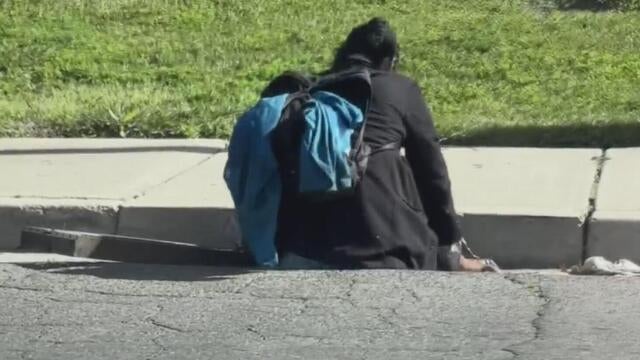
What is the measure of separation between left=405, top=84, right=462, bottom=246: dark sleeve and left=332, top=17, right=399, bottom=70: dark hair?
0.70 ft

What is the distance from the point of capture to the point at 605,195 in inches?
309

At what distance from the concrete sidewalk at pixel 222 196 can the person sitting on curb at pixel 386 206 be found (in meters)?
0.51

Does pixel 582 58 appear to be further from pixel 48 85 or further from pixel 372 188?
pixel 372 188

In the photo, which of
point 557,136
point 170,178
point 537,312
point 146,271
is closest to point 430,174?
point 537,312

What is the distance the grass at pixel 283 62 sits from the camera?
10.1m

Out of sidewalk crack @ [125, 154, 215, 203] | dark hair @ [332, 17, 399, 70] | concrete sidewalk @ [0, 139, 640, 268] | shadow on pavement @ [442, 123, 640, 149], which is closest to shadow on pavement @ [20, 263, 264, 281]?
concrete sidewalk @ [0, 139, 640, 268]

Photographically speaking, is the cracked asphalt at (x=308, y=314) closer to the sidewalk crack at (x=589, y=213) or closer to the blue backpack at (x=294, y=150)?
the blue backpack at (x=294, y=150)

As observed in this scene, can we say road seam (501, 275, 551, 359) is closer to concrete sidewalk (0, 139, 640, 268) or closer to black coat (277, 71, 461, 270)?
black coat (277, 71, 461, 270)

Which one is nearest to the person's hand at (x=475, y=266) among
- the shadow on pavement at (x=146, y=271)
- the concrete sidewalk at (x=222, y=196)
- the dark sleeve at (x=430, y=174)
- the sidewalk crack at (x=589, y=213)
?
the dark sleeve at (x=430, y=174)

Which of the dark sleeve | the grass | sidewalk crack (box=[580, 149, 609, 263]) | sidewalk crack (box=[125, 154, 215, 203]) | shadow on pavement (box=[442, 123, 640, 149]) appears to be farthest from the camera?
the grass

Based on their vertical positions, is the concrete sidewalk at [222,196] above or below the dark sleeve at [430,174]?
below

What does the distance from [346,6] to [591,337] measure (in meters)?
8.57

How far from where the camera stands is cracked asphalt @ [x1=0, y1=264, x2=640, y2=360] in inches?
225

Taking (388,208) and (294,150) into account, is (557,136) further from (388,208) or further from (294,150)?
(294,150)
